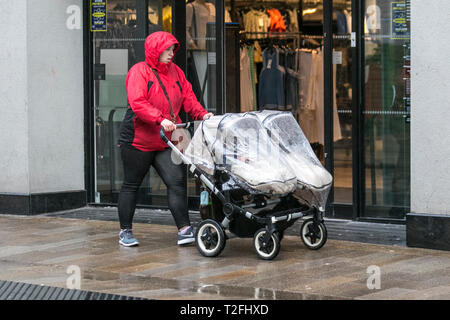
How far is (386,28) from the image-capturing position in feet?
31.3

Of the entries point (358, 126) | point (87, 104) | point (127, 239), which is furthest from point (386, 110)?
point (87, 104)

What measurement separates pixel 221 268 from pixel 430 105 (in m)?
2.44

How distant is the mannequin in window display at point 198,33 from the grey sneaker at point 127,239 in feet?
9.41

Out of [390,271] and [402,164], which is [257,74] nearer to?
[402,164]

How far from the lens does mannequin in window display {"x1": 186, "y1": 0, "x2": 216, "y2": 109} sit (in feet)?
35.9

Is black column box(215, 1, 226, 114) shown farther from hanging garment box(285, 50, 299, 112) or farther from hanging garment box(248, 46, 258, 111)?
hanging garment box(285, 50, 299, 112)

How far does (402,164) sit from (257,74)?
4.10 m

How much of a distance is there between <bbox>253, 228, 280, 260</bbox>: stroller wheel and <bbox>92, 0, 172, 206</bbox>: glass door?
3.53 metres

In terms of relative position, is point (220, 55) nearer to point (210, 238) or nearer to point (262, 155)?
point (262, 155)

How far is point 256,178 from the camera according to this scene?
7508mm

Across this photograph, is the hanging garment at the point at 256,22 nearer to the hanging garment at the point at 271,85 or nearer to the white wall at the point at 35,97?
the hanging garment at the point at 271,85

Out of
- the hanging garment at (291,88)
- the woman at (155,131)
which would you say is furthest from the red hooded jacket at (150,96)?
the hanging garment at (291,88)

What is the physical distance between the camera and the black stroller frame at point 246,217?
7.70 metres
